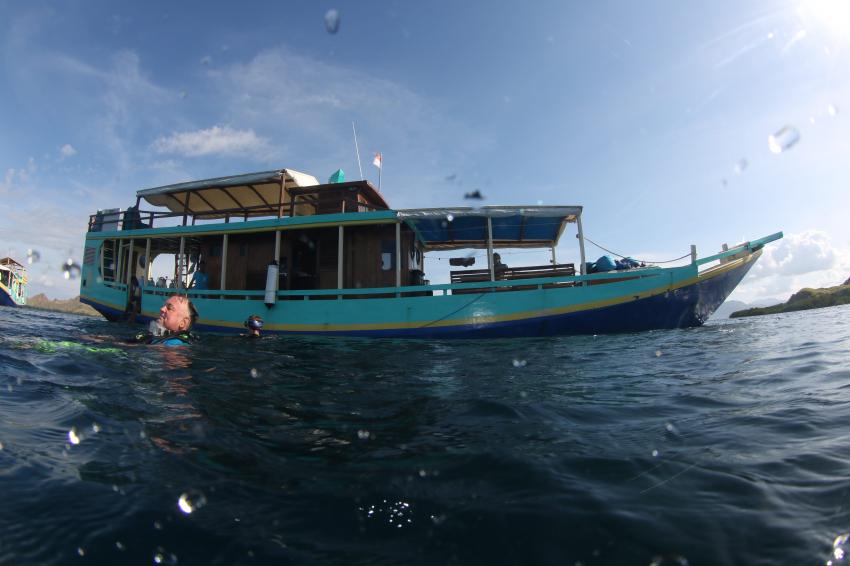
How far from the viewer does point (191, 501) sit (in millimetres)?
1646

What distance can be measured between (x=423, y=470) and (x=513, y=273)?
840cm

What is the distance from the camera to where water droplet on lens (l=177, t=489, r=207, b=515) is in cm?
158

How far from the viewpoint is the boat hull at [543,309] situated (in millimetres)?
9414

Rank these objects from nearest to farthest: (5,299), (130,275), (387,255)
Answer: (387,255), (130,275), (5,299)

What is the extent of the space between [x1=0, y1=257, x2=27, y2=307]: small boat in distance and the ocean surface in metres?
38.3

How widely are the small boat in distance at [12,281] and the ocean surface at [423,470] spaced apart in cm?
3832

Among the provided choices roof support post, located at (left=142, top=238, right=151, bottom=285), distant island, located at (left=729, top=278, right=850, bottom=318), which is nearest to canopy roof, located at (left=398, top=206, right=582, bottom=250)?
roof support post, located at (left=142, top=238, right=151, bottom=285)

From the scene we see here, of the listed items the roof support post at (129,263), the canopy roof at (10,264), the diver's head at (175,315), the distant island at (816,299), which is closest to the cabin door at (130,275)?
the roof support post at (129,263)

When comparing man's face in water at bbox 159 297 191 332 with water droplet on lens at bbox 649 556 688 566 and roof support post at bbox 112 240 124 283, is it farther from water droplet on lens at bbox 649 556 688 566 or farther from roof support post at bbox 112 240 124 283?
roof support post at bbox 112 240 124 283

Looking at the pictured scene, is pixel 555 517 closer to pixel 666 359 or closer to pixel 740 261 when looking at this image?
pixel 666 359

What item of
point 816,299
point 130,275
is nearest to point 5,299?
point 130,275

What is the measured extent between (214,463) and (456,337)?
8.00m

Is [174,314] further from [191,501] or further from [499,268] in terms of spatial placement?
[499,268]

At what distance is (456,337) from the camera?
386 inches
